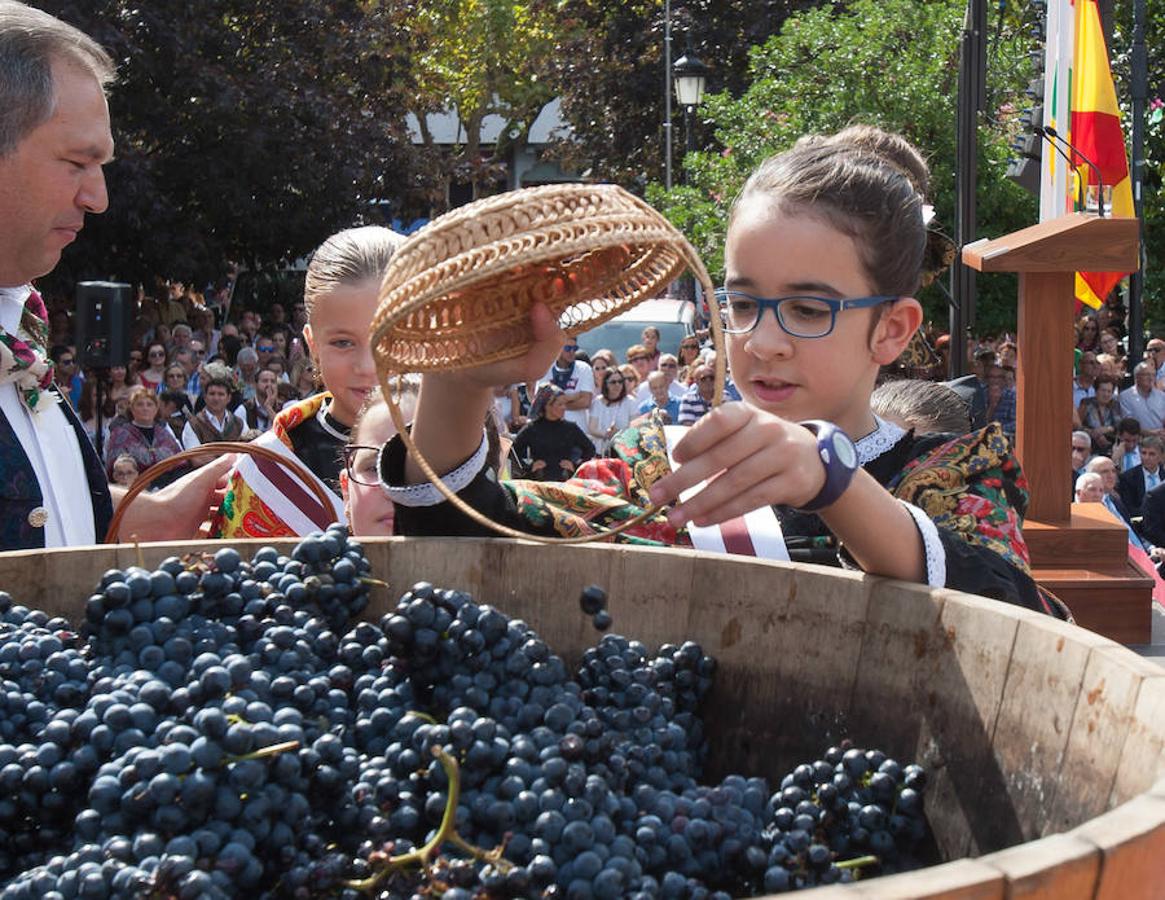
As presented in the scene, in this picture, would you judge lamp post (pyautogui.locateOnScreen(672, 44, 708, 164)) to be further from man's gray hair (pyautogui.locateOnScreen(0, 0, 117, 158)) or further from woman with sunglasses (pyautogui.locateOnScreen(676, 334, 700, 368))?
man's gray hair (pyautogui.locateOnScreen(0, 0, 117, 158))

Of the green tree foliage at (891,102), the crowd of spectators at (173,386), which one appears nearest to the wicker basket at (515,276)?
the crowd of spectators at (173,386)

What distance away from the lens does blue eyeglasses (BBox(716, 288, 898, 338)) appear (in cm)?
212

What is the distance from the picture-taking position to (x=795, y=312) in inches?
84.0

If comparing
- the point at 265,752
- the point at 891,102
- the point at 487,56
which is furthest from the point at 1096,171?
the point at 487,56

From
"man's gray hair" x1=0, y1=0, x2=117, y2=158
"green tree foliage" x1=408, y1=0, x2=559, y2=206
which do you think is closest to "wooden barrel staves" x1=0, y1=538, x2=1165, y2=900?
"man's gray hair" x1=0, y1=0, x2=117, y2=158

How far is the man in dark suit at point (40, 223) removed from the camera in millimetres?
2734

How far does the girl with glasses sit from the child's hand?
0.25 meters

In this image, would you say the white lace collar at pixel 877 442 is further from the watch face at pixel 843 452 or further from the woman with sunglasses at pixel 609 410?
the woman with sunglasses at pixel 609 410

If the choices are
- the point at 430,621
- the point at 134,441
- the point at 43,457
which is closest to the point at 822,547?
the point at 430,621

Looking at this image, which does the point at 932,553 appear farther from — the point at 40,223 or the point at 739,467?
the point at 40,223

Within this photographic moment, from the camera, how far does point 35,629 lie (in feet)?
4.96

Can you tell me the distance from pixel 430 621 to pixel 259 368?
12.4 metres

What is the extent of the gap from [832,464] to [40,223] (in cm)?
187

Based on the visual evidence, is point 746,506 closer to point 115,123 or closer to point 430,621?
point 430,621
